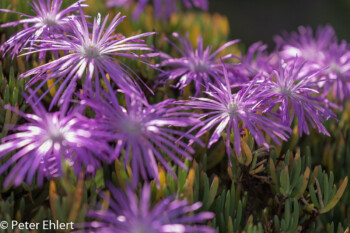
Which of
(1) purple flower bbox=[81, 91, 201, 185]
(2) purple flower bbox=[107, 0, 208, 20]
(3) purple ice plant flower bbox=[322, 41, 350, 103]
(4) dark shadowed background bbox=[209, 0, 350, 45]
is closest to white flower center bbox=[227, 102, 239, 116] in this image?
(1) purple flower bbox=[81, 91, 201, 185]

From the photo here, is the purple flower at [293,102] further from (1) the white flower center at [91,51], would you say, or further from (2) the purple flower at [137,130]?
(1) the white flower center at [91,51]

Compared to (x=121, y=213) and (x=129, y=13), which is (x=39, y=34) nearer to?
(x=121, y=213)

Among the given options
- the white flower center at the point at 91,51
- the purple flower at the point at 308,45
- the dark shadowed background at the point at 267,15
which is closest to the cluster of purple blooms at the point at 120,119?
the white flower center at the point at 91,51

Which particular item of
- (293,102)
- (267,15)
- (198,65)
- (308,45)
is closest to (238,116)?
(293,102)

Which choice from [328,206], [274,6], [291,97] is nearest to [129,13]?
[291,97]

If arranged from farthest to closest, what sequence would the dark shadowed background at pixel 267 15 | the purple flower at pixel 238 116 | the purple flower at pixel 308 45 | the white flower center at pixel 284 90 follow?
the dark shadowed background at pixel 267 15
the purple flower at pixel 308 45
the white flower center at pixel 284 90
the purple flower at pixel 238 116

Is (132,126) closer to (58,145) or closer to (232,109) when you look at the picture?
(58,145)

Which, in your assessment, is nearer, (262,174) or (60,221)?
(60,221)

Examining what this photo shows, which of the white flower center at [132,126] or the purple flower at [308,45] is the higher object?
the purple flower at [308,45]

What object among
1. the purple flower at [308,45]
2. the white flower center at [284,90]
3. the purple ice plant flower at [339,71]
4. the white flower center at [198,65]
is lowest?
the white flower center at [284,90]
